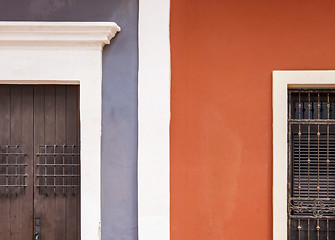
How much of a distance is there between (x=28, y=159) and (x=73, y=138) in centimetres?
49

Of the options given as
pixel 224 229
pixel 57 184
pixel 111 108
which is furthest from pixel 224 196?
pixel 57 184

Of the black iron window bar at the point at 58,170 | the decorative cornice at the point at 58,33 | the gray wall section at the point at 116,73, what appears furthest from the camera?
the black iron window bar at the point at 58,170

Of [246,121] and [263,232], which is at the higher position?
[246,121]

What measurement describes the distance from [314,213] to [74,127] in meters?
2.52

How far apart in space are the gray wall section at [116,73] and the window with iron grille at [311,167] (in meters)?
1.57

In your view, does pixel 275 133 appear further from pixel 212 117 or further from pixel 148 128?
pixel 148 128

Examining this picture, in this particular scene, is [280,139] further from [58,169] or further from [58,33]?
[58,33]

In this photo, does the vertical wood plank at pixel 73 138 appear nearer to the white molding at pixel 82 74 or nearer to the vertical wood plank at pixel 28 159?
the white molding at pixel 82 74

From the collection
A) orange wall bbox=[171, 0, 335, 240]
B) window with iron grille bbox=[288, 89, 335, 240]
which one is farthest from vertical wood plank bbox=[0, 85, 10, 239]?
window with iron grille bbox=[288, 89, 335, 240]

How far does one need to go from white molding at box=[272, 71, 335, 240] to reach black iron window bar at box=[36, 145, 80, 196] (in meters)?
1.93

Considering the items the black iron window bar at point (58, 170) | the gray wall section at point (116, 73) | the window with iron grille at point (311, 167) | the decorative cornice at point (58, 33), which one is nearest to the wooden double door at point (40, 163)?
the black iron window bar at point (58, 170)

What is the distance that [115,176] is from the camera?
409 centimetres

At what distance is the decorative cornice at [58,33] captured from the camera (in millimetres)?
3938

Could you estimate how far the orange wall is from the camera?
417cm
